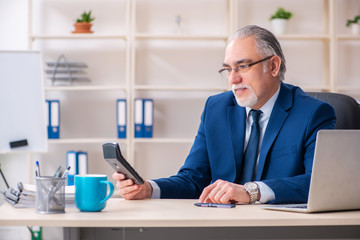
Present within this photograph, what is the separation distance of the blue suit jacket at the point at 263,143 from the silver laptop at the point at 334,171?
32 centimetres

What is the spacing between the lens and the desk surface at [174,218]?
1192 millimetres

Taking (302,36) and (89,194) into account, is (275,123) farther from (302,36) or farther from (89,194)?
(302,36)

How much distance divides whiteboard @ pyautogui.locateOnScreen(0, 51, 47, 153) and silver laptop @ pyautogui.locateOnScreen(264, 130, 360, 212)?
7.64 feet

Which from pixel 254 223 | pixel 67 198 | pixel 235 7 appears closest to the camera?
pixel 254 223

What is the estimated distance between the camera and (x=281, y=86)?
6.72ft

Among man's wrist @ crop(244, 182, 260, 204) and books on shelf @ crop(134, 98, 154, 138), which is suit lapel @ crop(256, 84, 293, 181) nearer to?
man's wrist @ crop(244, 182, 260, 204)

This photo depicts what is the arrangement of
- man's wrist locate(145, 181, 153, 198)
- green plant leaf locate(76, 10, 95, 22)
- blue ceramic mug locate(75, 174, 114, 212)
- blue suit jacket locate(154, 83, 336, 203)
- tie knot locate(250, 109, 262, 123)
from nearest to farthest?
blue ceramic mug locate(75, 174, 114, 212), man's wrist locate(145, 181, 153, 198), blue suit jacket locate(154, 83, 336, 203), tie knot locate(250, 109, 262, 123), green plant leaf locate(76, 10, 95, 22)

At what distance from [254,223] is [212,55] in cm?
312

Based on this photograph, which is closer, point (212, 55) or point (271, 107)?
point (271, 107)

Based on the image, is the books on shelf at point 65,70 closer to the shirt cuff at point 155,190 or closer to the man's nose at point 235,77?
the man's nose at point 235,77

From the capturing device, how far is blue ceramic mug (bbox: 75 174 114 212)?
4.34ft

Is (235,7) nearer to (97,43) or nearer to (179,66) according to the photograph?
(179,66)

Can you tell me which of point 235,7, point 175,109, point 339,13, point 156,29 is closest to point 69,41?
point 156,29

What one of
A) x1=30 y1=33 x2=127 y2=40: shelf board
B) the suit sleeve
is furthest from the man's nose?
x1=30 y1=33 x2=127 y2=40: shelf board
